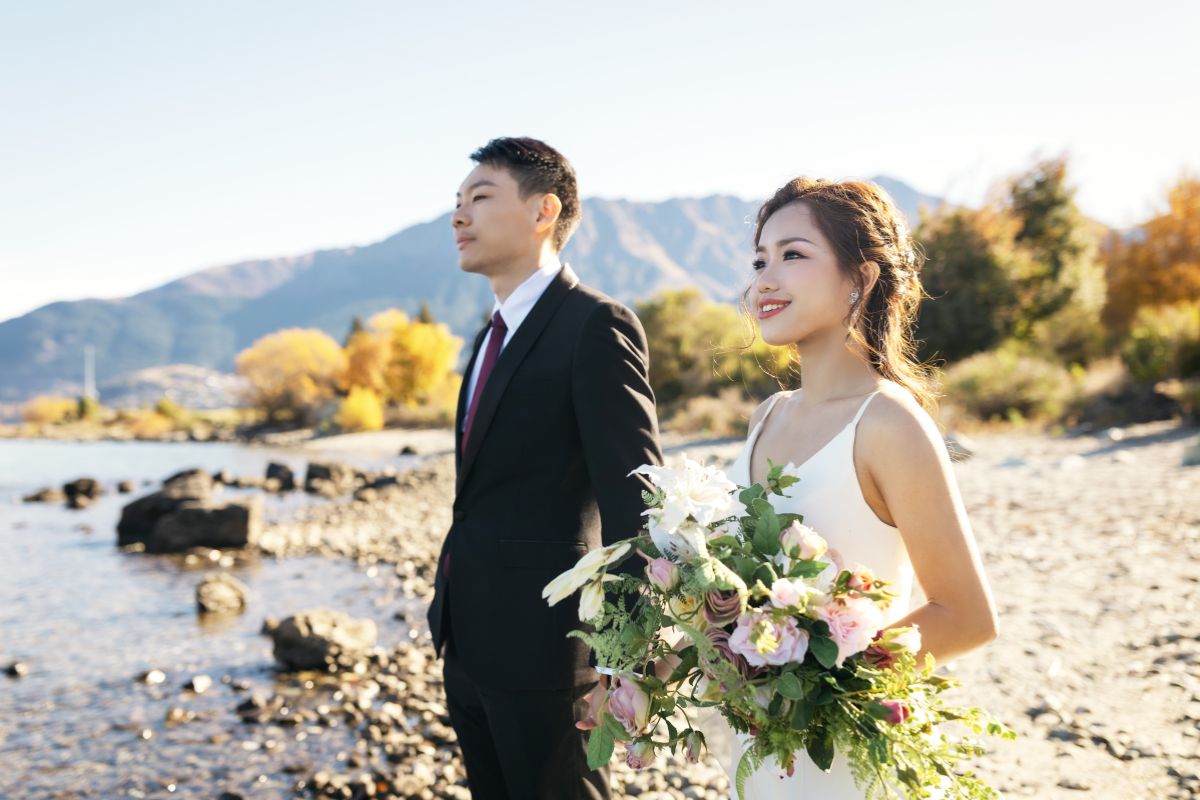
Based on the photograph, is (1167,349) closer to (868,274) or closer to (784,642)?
(868,274)

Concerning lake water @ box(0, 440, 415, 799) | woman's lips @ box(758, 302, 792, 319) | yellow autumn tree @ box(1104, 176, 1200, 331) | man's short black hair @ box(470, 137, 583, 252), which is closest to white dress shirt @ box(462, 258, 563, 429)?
man's short black hair @ box(470, 137, 583, 252)

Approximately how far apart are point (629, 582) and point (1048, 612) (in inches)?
264

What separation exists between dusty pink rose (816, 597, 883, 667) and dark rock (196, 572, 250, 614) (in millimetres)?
9526

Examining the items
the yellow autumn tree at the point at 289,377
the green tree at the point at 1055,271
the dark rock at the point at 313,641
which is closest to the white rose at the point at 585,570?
the dark rock at the point at 313,641

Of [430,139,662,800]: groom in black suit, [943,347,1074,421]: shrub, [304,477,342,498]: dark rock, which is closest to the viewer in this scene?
[430,139,662,800]: groom in black suit

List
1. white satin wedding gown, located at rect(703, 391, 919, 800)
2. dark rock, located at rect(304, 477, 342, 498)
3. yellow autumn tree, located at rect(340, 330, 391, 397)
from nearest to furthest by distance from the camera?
white satin wedding gown, located at rect(703, 391, 919, 800)
dark rock, located at rect(304, 477, 342, 498)
yellow autumn tree, located at rect(340, 330, 391, 397)

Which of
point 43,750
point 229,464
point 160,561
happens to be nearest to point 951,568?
point 43,750

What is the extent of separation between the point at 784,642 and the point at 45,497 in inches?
1086

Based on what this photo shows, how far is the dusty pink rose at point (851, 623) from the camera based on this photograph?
1426 mm

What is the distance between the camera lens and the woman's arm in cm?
167

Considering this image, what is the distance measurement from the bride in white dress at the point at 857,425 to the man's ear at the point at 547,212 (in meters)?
0.92

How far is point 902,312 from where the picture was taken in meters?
2.22

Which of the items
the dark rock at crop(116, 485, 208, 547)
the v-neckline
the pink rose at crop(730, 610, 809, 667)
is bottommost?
the dark rock at crop(116, 485, 208, 547)

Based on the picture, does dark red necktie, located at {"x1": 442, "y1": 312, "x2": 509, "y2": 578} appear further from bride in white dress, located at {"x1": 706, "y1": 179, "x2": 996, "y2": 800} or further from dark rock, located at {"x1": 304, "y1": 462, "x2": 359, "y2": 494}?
dark rock, located at {"x1": 304, "y1": 462, "x2": 359, "y2": 494}
